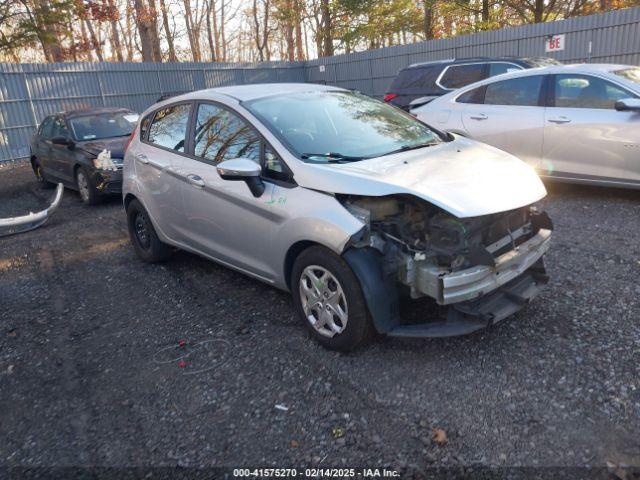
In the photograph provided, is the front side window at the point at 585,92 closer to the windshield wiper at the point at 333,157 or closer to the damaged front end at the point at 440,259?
the damaged front end at the point at 440,259

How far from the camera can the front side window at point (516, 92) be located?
6.82 meters

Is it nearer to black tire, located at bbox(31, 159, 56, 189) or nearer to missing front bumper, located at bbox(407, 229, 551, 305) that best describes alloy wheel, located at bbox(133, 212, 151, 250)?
missing front bumper, located at bbox(407, 229, 551, 305)

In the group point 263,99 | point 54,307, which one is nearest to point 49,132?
point 54,307

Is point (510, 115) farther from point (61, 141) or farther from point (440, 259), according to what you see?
point (61, 141)

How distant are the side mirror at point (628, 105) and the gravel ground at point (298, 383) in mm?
1642

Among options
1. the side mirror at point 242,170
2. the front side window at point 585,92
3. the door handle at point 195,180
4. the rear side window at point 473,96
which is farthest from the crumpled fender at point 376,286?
the rear side window at point 473,96

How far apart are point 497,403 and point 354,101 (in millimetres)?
2914

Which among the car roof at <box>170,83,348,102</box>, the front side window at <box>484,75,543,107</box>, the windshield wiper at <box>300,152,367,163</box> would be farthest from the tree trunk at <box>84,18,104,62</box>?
the windshield wiper at <box>300,152,367,163</box>

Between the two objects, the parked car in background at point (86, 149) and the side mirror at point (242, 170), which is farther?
the parked car in background at point (86, 149)

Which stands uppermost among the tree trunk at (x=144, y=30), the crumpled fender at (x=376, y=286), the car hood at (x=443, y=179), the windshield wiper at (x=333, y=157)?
the tree trunk at (x=144, y=30)

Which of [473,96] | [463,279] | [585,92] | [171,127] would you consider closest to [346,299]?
[463,279]

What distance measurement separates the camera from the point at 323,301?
3.49 meters

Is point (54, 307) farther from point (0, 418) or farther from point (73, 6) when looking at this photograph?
point (73, 6)

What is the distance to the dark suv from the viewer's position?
8914 mm
